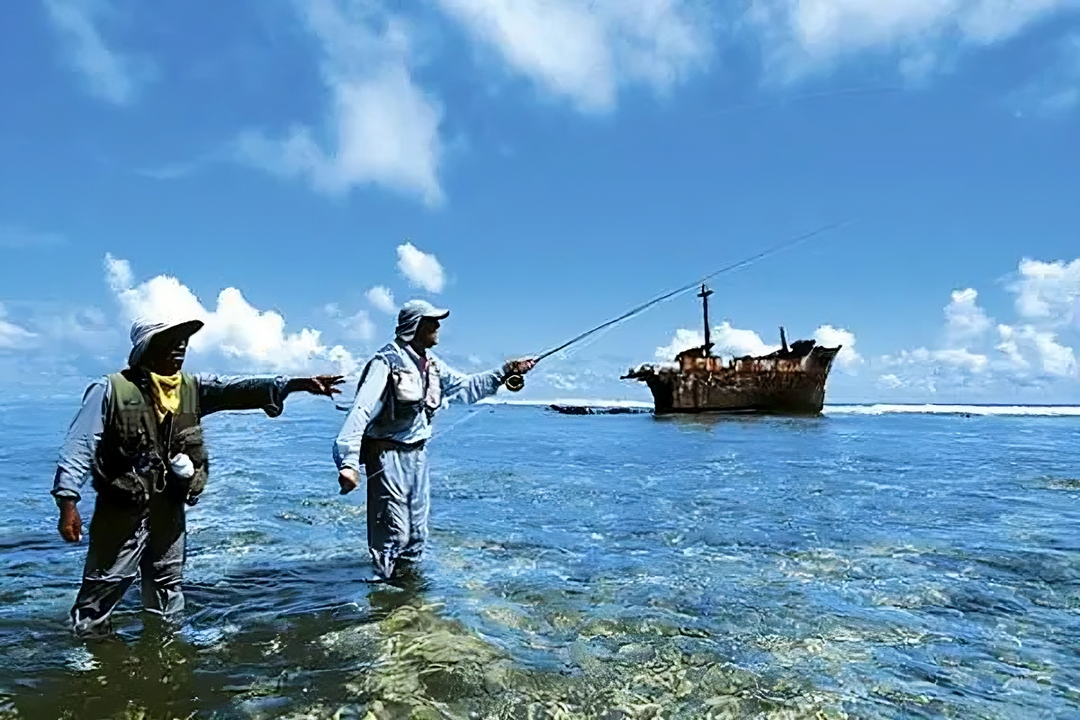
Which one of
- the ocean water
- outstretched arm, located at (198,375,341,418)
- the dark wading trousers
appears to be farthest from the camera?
outstretched arm, located at (198,375,341,418)

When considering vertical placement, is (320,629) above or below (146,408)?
below

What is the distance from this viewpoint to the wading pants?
5926 mm

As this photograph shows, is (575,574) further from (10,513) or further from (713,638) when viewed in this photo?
(10,513)

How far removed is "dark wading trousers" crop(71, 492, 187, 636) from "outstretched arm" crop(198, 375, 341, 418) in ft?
2.11

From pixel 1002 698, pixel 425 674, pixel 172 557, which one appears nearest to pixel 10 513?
pixel 172 557

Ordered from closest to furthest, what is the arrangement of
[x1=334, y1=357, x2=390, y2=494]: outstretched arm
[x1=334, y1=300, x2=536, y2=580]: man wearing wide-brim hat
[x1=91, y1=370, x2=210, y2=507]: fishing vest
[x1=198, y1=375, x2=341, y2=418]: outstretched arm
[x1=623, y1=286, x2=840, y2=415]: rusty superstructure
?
[x1=91, y1=370, x2=210, y2=507]: fishing vest, [x1=198, y1=375, x2=341, y2=418]: outstretched arm, [x1=334, y1=357, x2=390, y2=494]: outstretched arm, [x1=334, y1=300, x2=536, y2=580]: man wearing wide-brim hat, [x1=623, y1=286, x2=840, y2=415]: rusty superstructure

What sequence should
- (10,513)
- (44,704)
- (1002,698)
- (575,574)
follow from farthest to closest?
(10,513) < (575,574) < (1002,698) < (44,704)

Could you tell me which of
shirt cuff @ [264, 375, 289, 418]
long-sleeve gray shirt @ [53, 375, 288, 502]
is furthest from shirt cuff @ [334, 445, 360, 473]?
long-sleeve gray shirt @ [53, 375, 288, 502]

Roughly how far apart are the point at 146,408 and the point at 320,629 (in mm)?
1899

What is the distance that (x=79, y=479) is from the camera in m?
4.15

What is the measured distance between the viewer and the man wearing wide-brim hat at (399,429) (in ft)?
19.2

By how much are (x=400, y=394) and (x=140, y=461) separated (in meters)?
1.89

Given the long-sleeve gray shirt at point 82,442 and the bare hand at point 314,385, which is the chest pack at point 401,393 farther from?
the long-sleeve gray shirt at point 82,442

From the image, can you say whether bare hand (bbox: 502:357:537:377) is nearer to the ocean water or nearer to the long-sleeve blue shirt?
the long-sleeve blue shirt
